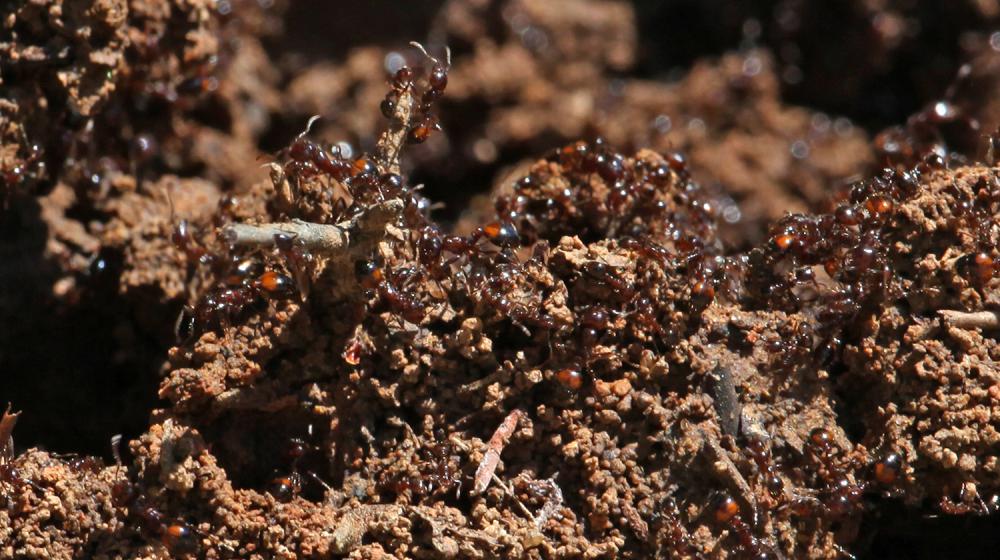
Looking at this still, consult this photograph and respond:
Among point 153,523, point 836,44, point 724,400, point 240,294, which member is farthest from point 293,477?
point 836,44

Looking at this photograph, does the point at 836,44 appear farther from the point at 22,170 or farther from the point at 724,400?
the point at 22,170

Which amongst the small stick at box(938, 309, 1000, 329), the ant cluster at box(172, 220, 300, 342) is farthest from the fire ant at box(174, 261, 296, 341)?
the small stick at box(938, 309, 1000, 329)

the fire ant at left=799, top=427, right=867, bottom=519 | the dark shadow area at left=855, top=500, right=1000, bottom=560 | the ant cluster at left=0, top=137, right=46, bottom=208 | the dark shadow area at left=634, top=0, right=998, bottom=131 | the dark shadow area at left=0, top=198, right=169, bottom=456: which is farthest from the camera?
the dark shadow area at left=634, top=0, right=998, bottom=131

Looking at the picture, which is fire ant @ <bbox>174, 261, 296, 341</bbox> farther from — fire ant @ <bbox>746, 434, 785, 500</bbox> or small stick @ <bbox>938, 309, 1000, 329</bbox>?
small stick @ <bbox>938, 309, 1000, 329</bbox>

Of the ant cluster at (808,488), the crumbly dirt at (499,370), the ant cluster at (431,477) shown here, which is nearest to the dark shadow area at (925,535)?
the crumbly dirt at (499,370)

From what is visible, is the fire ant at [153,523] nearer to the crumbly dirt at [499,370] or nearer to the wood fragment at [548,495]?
the crumbly dirt at [499,370]

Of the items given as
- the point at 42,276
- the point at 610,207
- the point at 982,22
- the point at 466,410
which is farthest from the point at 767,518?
the point at 982,22
